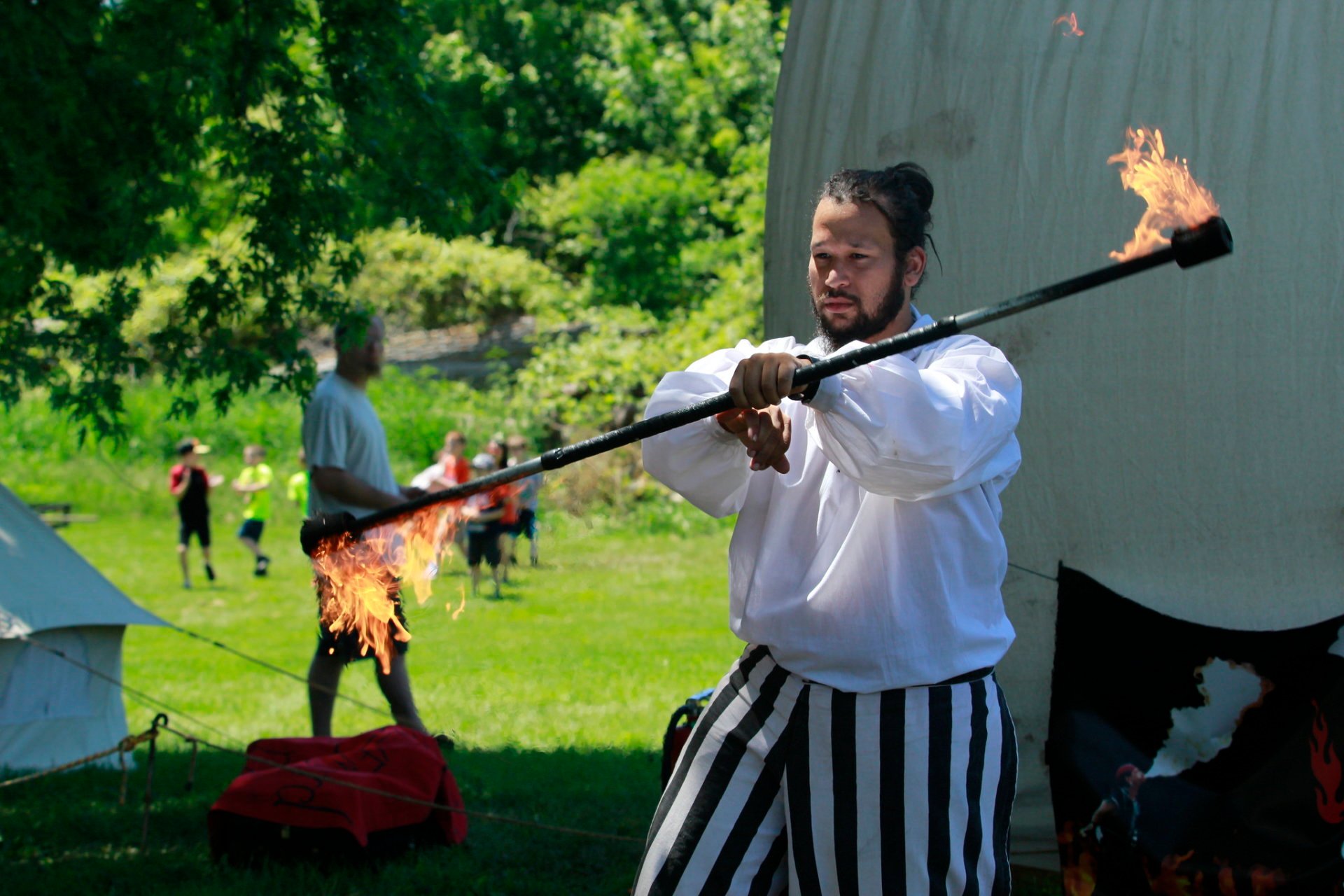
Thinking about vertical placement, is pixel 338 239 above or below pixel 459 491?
above

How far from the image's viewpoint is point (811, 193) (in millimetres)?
4215

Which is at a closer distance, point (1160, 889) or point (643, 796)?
point (1160, 889)

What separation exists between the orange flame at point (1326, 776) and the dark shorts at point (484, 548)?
88.0 inches

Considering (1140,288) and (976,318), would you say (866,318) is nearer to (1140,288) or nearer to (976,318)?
(976,318)

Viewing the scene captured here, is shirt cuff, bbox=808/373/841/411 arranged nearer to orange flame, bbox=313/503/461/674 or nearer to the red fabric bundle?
orange flame, bbox=313/503/461/674

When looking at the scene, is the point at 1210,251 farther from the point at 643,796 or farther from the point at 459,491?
the point at 643,796

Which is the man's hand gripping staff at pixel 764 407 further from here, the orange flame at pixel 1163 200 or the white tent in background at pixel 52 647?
the white tent in background at pixel 52 647

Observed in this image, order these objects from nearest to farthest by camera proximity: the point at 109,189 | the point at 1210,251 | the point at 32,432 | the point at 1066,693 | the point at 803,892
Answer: the point at 1210,251 < the point at 803,892 < the point at 1066,693 < the point at 109,189 < the point at 32,432

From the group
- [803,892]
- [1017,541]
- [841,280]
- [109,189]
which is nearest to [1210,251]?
A: [841,280]

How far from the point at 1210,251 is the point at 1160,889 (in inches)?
80.5

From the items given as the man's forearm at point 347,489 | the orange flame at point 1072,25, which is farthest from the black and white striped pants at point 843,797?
the man's forearm at point 347,489

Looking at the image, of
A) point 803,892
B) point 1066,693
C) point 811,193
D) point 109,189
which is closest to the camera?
point 803,892

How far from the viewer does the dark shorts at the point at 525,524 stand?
3.17 meters

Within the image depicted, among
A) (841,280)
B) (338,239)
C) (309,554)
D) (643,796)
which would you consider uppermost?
(338,239)
